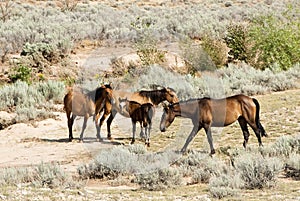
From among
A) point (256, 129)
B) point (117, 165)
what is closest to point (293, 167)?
point (256, 129)

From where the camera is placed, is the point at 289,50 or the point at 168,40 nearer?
the point at 289,50

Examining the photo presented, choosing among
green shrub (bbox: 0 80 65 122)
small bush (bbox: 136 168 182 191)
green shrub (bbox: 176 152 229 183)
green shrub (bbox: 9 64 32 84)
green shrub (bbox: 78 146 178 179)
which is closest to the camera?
small bush (bbox: 136 168 182 191)

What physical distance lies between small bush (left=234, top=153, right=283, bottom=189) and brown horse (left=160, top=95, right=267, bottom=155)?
7.37ft

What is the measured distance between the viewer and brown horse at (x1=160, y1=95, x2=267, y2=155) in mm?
12062

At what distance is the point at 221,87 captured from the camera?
19781mm

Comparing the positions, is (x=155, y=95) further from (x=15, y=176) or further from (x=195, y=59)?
(x=195, y=59)

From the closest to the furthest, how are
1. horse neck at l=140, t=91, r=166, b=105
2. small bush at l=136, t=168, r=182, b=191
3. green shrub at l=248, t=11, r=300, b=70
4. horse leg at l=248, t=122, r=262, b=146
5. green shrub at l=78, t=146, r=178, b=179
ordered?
small bush at l=136, t=168, r=182, b=191 < green shrub at l=78, t=146, r=178, b=179 < horse leg at l=248, t=122, r=262, b=146 < horse neck at l=140, t=91, r=166, b=105 < green shrub at l=248, t=11, r=300, b=70

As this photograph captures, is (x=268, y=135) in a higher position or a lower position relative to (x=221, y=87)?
lower

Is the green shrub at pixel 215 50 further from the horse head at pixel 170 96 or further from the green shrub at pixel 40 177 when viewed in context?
the green shrub at pixel 40 177

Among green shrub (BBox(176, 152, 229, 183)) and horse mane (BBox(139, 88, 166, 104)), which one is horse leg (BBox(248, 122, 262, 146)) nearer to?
green shrub (BBox(176, 152, 229, 183))

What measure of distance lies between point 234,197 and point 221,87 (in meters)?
11.3

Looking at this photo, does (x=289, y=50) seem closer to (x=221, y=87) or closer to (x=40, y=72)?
(x=221, y=87)

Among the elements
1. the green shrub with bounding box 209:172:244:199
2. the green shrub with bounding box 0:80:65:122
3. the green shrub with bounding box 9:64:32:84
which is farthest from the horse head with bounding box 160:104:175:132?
the green shrub with bounding box 9:64:32:84

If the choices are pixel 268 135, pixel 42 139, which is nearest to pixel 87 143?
pixel 42 139
